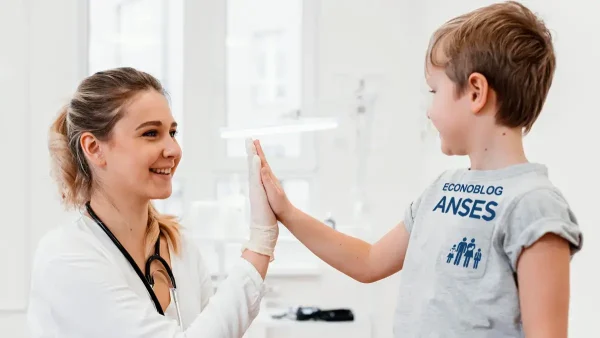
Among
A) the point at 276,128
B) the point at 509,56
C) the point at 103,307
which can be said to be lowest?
the point at 103,307

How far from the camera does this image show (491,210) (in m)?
0.93

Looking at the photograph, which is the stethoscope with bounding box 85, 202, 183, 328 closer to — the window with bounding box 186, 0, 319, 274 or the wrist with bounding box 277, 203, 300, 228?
the wrist with bounding box 277, 203, 300, 228

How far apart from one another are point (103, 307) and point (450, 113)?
2.52 ft

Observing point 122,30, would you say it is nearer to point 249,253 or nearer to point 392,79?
point 392,79

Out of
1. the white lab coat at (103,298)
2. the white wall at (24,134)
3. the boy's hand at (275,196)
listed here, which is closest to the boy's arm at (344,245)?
the boy's hand at (275,196)

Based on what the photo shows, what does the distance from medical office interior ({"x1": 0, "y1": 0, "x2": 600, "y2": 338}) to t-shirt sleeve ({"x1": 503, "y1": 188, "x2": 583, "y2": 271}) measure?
6.78 ft

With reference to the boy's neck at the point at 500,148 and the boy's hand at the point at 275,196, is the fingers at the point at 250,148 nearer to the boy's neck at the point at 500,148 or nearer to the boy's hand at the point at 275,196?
the boy's hand at the point at 275,196

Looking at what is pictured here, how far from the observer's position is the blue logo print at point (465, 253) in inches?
36.6

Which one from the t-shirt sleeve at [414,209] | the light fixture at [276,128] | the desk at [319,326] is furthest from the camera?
the desk at [319,326]

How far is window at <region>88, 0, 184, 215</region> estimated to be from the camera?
11.4 ft

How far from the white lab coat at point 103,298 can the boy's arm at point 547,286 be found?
637 mm

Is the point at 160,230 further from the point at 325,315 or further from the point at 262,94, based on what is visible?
the point at 262,94

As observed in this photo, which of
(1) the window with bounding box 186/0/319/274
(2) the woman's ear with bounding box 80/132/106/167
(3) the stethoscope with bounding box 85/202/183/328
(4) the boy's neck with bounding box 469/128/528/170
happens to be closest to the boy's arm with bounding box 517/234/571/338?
(4) the boy's neck with bounding box 469/128/528/170

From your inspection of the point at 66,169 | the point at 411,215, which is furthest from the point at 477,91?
the point at 66,169
